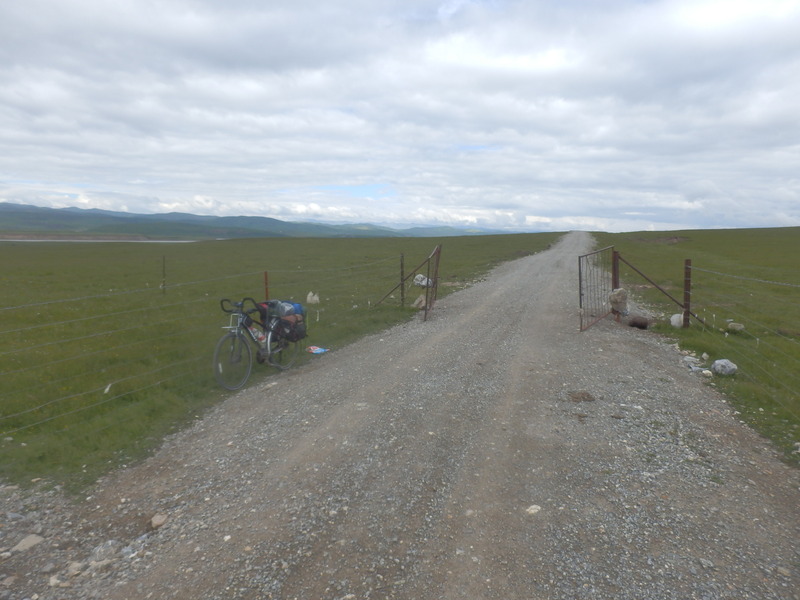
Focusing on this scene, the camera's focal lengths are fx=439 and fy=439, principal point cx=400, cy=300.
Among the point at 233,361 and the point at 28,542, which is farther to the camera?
the point at 233,361

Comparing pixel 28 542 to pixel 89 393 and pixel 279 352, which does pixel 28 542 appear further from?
pixel 279 352

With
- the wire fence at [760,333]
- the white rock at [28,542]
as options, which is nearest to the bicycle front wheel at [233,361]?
the white rock at [28,542]

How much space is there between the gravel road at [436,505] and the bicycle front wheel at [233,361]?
0.74 metres

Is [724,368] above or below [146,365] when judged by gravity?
above

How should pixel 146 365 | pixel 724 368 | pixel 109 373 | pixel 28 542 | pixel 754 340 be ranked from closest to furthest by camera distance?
pixel 28 542, pixel 724 368, pixel 109 373, pixel 146 365, pixel 754 340

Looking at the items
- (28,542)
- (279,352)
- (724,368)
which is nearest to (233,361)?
(279,352)

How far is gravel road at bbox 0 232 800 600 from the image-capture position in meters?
4.16

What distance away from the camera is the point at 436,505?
5.27 metres

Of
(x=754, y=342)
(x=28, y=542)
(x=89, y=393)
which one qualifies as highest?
(x=754, y=342)

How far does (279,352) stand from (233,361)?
136 centimetres

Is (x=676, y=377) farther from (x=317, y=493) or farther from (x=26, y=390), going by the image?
(x=26, y=390)

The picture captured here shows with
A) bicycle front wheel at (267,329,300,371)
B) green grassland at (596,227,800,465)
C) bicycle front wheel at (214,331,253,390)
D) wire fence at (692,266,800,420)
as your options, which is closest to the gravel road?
green grassland at (596,227,800,465)

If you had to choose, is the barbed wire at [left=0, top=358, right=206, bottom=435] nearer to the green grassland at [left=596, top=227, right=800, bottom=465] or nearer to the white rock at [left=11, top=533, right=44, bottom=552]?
the white rock at [left=11, top=533, right=44, bottom=552]

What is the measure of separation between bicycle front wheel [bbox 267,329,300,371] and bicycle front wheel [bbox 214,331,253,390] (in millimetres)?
614
